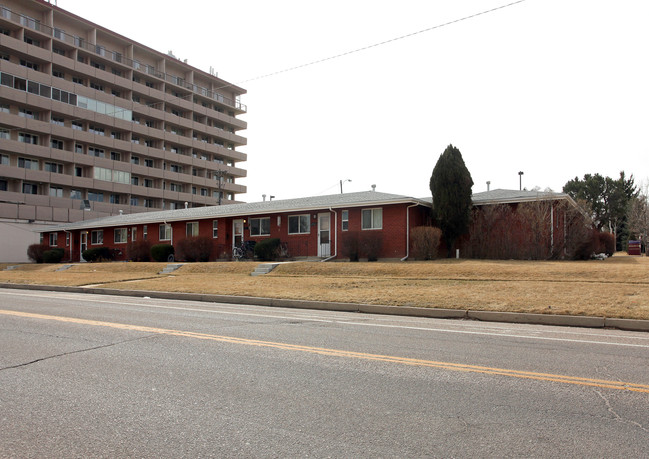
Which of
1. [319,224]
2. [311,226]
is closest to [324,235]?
[319,224]

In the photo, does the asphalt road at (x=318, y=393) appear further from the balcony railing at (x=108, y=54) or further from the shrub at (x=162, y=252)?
the balcony railing at (x=108, y=54)

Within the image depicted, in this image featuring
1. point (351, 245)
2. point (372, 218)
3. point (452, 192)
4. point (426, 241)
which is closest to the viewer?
point (426, 241)

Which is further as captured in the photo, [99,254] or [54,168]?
[54,168]

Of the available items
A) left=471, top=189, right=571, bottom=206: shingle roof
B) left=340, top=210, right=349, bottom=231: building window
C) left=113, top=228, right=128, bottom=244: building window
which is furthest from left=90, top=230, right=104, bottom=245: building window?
left=471, top=189, right=571, bottom=206: shingle roof

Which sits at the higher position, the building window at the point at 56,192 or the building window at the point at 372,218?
the building window at the point at 56,192

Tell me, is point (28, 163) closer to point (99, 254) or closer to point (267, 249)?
point (99, 254)

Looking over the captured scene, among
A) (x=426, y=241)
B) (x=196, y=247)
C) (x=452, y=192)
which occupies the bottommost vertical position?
(x=196, y=247)

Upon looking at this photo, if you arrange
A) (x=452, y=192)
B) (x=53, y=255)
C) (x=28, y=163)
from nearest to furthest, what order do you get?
(x=452, y=192) < (x=53, y=255) < (x=28, y=163)

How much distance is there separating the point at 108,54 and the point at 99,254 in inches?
1600

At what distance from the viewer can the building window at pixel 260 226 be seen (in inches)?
1242

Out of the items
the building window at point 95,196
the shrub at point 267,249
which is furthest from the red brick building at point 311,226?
the building window at point 95,196

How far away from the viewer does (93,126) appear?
66250mm

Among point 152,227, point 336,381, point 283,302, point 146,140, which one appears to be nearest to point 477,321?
point 283,302

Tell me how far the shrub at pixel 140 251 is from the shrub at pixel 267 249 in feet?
34.8
